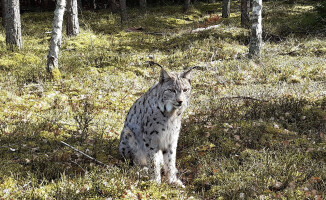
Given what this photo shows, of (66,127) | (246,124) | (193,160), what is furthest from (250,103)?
(66,127)

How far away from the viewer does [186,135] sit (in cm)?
766

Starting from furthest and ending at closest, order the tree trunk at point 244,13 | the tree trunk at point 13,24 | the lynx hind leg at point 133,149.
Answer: the tree trunk at point 244,13 < the tree trunk at point 13,24 < the lynx hind leg at point 133,149

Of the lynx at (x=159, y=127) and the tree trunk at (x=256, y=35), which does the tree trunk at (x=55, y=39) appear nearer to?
the lynx at (x=159, y=127)

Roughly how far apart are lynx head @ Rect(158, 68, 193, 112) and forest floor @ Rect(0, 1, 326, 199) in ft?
4.62

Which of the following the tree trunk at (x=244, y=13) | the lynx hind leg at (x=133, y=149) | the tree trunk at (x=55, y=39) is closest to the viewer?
the lynx hind leg at (x=133, y=149)

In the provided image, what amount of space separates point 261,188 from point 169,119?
2.06 m

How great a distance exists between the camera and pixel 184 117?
880cm

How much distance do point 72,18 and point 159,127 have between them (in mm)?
13231

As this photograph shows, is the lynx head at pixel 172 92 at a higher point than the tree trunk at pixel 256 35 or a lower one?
lower

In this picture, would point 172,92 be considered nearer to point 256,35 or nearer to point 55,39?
point 55,39

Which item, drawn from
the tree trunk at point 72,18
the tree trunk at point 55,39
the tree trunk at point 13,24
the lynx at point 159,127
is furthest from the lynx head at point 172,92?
the tree trunk at point 72,18

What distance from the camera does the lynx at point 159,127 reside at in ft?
17.7

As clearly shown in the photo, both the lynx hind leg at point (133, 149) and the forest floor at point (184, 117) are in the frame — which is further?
the lynx hind leg at point (133, 149)

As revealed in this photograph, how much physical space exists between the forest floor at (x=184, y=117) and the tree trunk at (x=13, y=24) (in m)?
0.47
